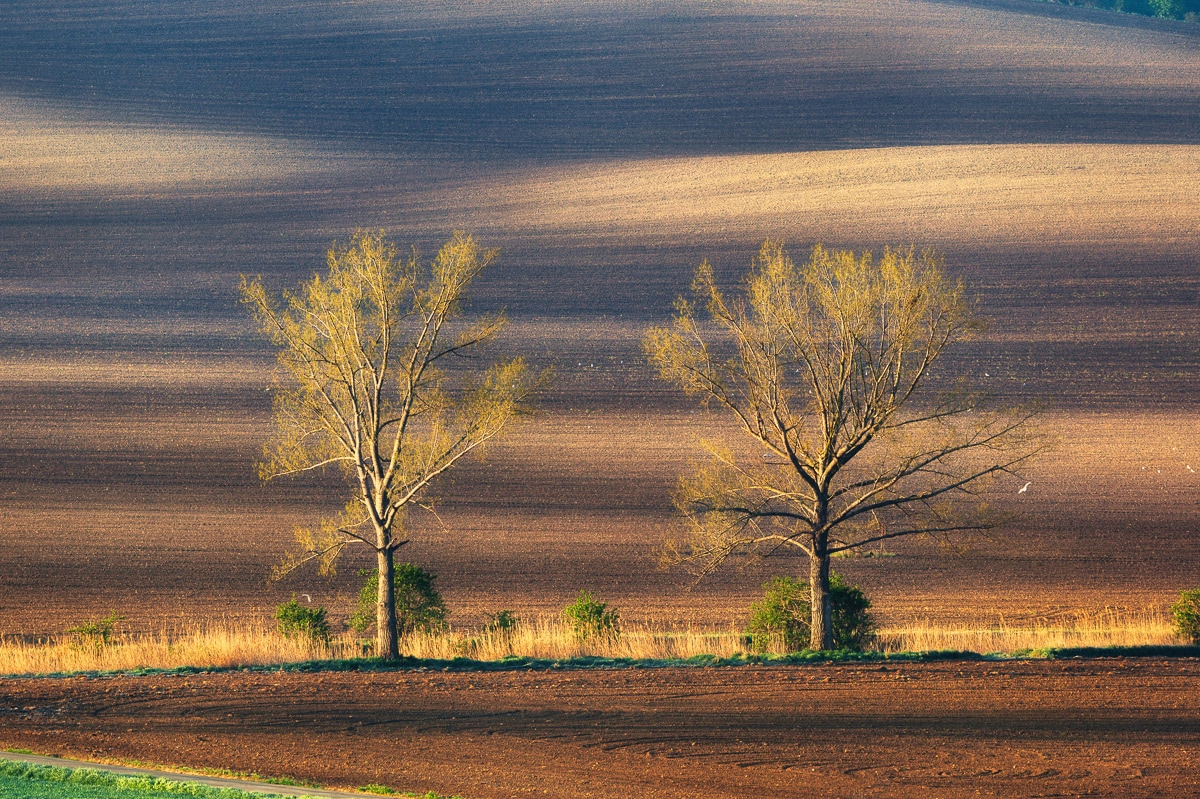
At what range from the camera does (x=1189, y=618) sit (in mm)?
22094

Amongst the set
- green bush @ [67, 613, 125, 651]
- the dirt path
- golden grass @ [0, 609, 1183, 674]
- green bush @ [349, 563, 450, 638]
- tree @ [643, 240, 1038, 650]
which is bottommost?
the dirt path

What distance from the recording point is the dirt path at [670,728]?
49.0 feet

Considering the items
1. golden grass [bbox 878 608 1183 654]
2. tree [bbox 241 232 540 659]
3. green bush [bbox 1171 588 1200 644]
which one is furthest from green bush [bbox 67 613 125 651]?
green bush [bbox 1171 588 1200 644]

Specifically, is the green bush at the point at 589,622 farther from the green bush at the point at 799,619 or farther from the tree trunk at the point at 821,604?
the tree trunk at the point at 821,604

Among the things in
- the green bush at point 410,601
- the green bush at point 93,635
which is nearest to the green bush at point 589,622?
the green bush at point 410,601

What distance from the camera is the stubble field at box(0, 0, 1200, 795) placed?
100 feet

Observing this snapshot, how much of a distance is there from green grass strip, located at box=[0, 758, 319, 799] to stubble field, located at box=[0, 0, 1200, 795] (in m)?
3.35

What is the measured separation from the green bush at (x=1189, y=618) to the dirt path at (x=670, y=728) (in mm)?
1944

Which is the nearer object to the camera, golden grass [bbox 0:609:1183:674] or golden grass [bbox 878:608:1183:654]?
golden grass [bbox 0:609:1183:674]

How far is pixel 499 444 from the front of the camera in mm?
40062

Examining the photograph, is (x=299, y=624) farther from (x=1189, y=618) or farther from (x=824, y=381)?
(x=1189, y=618)

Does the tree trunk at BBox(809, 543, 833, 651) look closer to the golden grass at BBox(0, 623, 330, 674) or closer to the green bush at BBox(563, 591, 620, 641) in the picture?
the green bush at BBox(563, 591, 620, 641)

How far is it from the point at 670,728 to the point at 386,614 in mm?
6731

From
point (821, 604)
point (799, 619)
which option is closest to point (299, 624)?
point (799, 619)
